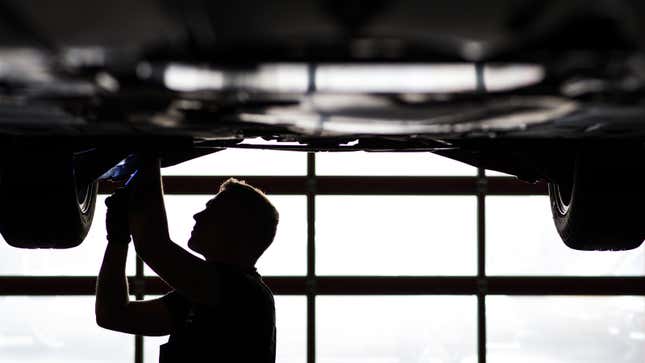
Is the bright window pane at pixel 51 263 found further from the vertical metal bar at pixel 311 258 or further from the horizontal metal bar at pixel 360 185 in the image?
the vertical metal bar at pixel 311 258

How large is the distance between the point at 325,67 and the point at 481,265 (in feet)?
8.94

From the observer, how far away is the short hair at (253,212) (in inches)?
47.8

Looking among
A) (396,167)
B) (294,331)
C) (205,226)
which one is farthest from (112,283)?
(396,167)

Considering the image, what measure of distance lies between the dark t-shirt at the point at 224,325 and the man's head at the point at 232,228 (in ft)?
0.12

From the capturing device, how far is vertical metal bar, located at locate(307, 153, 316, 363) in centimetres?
308

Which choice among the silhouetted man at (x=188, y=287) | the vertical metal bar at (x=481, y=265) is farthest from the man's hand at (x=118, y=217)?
the vertical metal bar at (x=481, y=265)

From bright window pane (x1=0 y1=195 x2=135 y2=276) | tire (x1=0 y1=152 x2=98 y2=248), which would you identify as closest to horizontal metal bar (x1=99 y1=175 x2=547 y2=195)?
bright window pane (x1=0 y1=195 x2=135 y2=276)

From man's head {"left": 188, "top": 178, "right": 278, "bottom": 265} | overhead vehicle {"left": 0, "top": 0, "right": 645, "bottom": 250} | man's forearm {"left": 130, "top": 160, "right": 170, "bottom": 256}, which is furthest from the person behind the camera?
man's head {"left": 188, "top": 178, "right": 278, "bottom": 265}

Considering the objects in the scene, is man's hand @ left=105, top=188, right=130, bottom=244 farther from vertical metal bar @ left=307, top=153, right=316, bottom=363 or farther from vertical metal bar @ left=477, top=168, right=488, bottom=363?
vertical metal bar @ left=477, top=168, right=488, bottom=363

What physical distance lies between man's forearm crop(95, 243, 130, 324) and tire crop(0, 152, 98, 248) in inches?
8.9

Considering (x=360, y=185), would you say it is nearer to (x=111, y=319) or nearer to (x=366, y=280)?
(x=366, y=280)

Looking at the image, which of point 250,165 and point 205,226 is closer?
point 205,226

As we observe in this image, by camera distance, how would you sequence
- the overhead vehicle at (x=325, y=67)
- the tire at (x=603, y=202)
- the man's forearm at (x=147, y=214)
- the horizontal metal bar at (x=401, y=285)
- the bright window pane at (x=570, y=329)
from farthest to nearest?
the bright window pane at (x=570, y=329)
the horizontal metal bar at (x=401, y=285)
the tire at (x=603, y=202)
the man's forearm at (x=147, y=214)
the overhead vehicle at (x=325, y=67)

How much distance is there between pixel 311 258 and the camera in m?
3.10
